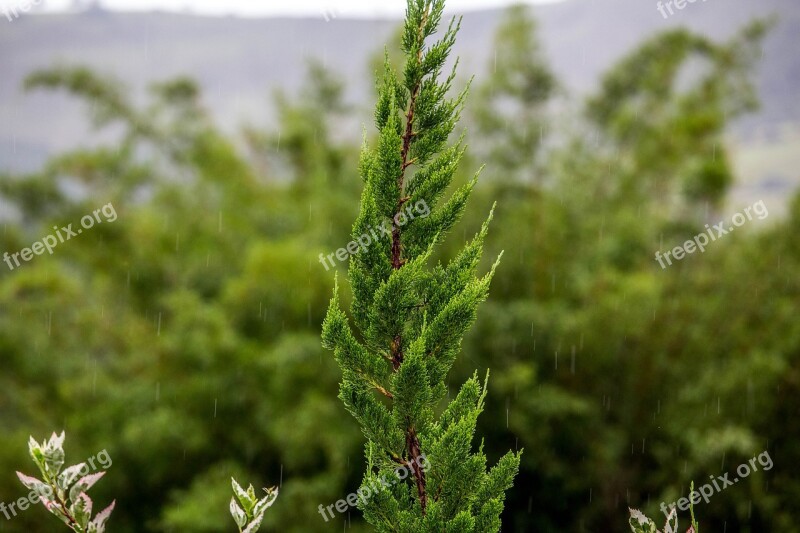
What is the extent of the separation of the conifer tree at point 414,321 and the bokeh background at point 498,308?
5005 millimetres

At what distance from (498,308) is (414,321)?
570cm

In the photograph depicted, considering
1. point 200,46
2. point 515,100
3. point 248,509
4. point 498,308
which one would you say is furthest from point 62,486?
point 200,46

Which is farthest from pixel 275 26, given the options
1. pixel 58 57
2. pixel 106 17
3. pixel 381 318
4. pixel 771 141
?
pixel 381 318

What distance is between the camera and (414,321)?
2107mm

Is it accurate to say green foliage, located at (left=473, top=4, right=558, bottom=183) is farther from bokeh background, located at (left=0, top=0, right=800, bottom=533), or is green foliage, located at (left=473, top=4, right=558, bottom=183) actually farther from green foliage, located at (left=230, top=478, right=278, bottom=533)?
green foliage, located at (left=230, top=478, right=278, bottom=533)

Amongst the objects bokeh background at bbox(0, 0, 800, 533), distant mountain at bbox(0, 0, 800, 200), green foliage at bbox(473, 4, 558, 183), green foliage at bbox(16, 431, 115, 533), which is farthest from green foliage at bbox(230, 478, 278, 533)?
distant mountain at bbox(0, 0, 800, 200)

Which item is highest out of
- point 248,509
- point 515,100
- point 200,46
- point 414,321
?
point 200,46

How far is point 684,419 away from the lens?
759 centimetres

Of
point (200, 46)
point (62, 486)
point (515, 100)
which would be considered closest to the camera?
point (62, 486)

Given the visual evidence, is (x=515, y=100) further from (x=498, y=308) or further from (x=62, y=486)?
(x=62, y=486)

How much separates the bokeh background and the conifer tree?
500 centimetres

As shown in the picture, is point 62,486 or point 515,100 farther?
point 515,100

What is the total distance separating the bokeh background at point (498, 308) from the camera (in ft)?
24.5

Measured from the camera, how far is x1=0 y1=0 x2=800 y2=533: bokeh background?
24.5 ft
